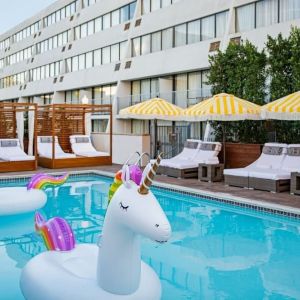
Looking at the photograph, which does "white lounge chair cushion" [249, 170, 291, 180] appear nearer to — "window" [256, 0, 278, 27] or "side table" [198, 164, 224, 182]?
"side table" [198, 164, 224, 182]

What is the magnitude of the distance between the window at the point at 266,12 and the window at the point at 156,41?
7.31 metres

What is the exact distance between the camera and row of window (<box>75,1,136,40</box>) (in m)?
28.6

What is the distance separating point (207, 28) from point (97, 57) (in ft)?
38.2

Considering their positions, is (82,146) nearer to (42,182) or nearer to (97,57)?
(42,182)

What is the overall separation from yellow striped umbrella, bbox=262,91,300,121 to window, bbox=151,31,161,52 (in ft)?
51.5

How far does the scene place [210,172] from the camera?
41.5 feet

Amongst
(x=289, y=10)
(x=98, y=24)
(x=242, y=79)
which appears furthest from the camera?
(x=98, y=24)

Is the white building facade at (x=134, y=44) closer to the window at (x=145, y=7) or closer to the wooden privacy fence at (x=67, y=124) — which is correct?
the window at (x=145, y=7)

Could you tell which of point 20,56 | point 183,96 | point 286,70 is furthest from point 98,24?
point 286,70

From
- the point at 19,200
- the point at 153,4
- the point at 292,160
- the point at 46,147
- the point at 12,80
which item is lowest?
the point at 19,200

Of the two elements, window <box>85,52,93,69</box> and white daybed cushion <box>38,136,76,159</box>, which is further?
window <box>85,52,93,69</box>

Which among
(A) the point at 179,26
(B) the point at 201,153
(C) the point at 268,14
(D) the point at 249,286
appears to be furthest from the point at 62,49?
(D) the point at 249,286

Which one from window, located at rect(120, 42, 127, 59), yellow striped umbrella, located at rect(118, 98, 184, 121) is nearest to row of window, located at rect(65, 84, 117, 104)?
window, located at rect(120, 42, 127, 59)

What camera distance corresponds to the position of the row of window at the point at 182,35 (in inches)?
854
